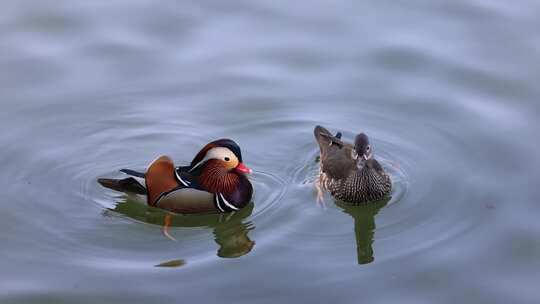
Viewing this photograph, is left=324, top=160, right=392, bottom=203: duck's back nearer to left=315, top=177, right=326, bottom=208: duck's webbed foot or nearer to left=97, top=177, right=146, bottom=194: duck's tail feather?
left=315, top=177, right=326, bottom=208: duck's webbed foot

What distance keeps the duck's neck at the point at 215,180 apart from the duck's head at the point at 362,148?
117 cm

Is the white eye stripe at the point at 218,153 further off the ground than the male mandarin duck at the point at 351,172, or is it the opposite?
the male mandarin duck at the point at 351,172

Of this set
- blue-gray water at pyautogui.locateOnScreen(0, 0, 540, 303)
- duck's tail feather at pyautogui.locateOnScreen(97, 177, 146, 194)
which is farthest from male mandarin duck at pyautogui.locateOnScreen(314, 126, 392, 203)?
duck's tail feather at pyautogui.locateOnScreen(97, 177, 146, 194)

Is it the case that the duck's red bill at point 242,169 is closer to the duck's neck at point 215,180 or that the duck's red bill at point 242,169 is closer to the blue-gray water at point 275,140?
the duck's neck at point 215,180

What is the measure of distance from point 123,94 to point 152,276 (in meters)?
3.35

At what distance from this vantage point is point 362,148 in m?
9.21

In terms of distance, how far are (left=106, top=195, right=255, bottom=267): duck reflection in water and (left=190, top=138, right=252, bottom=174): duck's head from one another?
405 millimetres

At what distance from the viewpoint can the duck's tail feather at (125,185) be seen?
8.89 meters

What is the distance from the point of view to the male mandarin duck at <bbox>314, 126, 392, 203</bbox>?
9.30 metres

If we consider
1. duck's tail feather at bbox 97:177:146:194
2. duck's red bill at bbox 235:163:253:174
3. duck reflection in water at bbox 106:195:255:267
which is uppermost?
duck's red bill at bbox 235:163:253:174

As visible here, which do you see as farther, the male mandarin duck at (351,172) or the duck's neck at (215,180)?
the male mandarin duck at (351,172)

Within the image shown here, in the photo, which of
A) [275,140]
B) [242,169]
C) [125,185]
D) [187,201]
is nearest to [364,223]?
[242,169]

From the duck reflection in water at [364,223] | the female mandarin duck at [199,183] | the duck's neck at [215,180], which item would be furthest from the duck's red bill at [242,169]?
the duck reflection in water at [364,223]

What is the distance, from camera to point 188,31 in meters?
12.1
